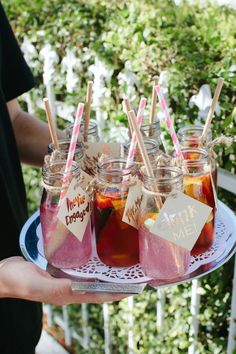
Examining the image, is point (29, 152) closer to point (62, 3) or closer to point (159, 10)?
point (159, 10)

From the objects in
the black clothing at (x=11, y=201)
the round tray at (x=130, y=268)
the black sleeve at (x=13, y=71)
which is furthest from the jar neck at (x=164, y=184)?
the black sleeve at (x=13, y=71)

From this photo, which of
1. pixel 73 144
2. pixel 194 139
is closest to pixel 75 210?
pixel 73 144

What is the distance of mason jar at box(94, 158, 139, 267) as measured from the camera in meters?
1.26

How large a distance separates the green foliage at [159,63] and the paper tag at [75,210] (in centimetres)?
78

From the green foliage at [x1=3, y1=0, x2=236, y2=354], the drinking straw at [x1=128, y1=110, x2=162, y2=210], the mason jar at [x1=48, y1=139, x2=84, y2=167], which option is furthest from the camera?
the green foliage at [x1=3, y1=0, x2=236, y2=354]

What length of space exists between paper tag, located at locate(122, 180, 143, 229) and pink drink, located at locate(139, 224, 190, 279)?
0.10 feet

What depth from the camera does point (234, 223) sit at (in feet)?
4.66

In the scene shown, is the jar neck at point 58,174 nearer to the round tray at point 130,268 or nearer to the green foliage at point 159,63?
the round tray at point 130,268

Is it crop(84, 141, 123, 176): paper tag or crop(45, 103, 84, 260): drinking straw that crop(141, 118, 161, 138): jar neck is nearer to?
crop(84, 141, 123, 176): paper tag

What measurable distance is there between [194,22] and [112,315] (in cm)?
143

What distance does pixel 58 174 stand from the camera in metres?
1.27

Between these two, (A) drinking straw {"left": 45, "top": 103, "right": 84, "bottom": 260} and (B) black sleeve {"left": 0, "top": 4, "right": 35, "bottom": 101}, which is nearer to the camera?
(A) drinking straw {"left": 45, "top": 103, "right": 84, "bottom": 260}

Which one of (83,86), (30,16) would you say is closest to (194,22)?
(83,86)

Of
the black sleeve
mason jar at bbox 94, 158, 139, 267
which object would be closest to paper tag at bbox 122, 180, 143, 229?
mason jar at bbox 94, 158, 139, 267
